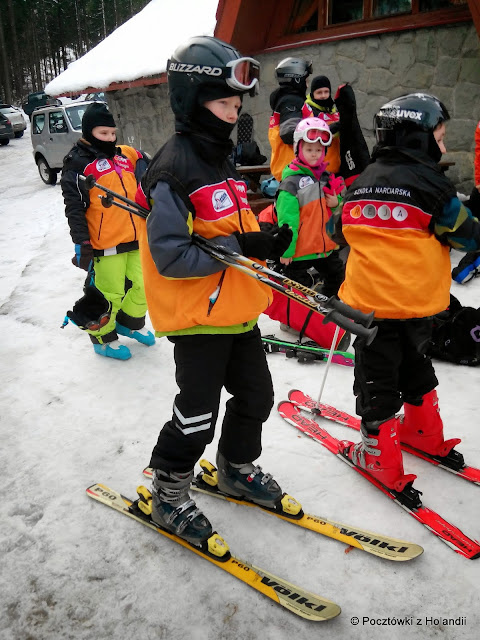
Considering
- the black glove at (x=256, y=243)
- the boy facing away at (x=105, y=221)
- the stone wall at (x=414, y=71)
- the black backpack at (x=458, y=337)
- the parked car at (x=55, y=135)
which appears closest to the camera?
the black glove at (x=256, y=243)

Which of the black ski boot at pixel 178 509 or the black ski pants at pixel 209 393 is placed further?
the black ski boot at pixel 178 509

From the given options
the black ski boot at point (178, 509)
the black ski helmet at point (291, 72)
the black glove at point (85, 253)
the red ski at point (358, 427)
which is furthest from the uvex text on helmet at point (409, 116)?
the black ski helmet at point (291, 72)

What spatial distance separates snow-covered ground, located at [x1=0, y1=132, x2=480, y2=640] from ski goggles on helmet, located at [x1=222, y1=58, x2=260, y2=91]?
206 cm

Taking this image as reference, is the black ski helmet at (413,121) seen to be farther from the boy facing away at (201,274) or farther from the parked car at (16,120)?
the parked car at (16,120)

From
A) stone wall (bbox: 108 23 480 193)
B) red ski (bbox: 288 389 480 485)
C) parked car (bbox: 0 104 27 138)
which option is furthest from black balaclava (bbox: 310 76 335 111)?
parked car (bbox: 0 104 27 138)

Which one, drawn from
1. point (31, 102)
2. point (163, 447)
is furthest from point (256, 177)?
point (31, 102)

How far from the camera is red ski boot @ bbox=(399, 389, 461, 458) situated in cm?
288

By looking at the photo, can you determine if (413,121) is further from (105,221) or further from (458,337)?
(105,221)

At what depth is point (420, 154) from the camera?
2420 millimetres

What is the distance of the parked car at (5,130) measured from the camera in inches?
1029

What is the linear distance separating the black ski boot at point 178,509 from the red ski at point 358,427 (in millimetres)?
1296

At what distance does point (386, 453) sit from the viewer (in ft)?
8.84

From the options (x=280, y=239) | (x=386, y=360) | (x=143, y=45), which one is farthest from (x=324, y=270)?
(x=143, y=45)

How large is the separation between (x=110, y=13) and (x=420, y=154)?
67474 millimetres
